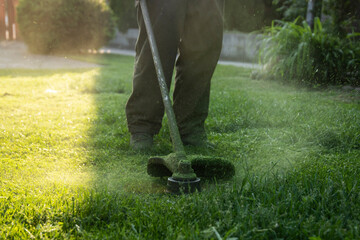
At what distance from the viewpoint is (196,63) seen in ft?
8.79

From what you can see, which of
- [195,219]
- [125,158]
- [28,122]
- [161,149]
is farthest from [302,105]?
[195,219]

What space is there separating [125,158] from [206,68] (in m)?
0.74

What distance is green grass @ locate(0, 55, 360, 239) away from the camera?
1.45 metres

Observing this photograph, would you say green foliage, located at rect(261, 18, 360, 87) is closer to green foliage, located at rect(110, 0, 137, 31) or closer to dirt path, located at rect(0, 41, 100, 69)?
dirt path, located at rect(0, 41, 100, 69)

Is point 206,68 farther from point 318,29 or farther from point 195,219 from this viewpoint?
point 318,29

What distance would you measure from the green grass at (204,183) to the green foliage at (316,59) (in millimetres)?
1201

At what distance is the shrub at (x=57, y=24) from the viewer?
1015 centimetres

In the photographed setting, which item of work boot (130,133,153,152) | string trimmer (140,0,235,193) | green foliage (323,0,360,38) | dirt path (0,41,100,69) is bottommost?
dirt path (0,41,100,69)

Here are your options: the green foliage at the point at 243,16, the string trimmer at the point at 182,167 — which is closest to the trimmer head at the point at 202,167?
the string trimmer at the point at 182,167

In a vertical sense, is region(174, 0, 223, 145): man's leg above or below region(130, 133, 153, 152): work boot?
above

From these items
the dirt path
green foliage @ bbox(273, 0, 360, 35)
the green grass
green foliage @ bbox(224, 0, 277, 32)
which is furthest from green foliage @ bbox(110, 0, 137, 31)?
the green grass

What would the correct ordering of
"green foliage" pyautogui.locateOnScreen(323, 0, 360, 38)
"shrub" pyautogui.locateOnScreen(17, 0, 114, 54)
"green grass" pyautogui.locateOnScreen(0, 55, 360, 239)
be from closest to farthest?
1. "green grass" pyautogui.locateOnScreen(0, 55, 360, 239)
2. "green foliage" pyautogui.locateOnScreen(323, 0, 360, 38)
3. "shrub" pyautogui.locateOnScreen(17, 0, 114, 54)

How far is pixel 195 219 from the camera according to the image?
1.48 metres

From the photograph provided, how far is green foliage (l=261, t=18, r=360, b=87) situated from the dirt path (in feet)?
13.6
